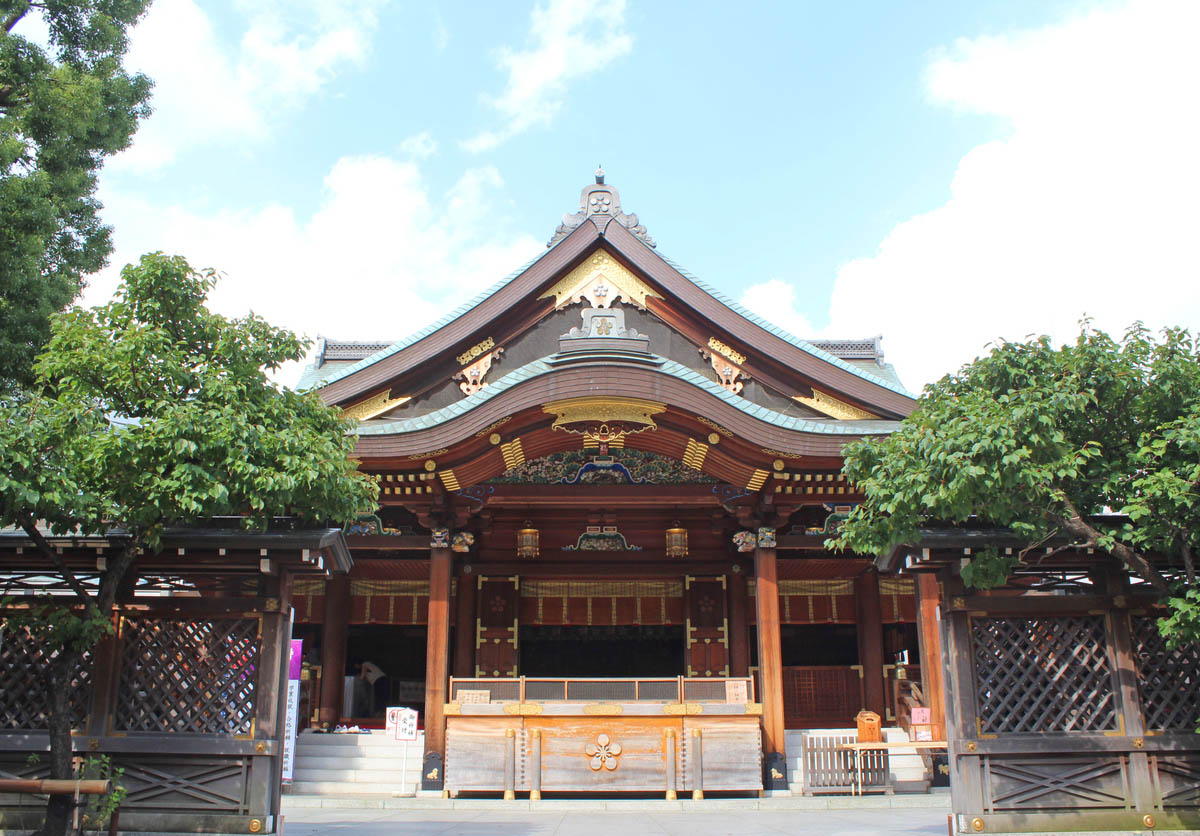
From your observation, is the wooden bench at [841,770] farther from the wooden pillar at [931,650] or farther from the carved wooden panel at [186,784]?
the carved wooden panel at [186,784]

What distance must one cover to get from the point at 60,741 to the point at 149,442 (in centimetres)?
261

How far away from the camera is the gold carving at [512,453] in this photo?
1436 centimetres

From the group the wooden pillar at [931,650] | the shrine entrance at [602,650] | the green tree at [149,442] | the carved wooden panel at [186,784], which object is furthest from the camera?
the shrine entrance at [602,650]

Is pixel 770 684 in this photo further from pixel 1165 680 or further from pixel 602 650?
pixel 1165 680

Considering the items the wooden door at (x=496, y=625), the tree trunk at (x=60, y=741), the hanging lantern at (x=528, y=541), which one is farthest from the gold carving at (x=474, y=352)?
the tree trunk at (x=60, y=741)

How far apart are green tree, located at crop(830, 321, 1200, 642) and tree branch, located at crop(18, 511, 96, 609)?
7.06 m

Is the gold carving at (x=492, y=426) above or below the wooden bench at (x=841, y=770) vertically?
above

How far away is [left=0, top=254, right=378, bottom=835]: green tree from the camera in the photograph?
791 cm

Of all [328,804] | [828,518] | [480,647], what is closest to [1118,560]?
[828,518]

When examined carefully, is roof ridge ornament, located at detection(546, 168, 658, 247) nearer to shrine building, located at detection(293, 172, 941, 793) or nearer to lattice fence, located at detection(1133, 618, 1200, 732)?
shrine building, located at detection(293, 172, 941, 793)

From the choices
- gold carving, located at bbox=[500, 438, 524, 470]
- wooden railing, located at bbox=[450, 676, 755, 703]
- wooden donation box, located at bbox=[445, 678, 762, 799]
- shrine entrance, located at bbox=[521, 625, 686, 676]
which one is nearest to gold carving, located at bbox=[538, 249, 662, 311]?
gold carving, located at bbox=[500, 438, 524, 470]

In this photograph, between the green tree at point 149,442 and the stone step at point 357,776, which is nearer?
the green tree at point 149,442

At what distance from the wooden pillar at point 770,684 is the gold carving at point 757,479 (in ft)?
4.12

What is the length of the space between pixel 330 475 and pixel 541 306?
889cm
